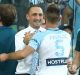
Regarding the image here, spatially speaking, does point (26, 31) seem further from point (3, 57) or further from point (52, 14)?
point (3, 57)

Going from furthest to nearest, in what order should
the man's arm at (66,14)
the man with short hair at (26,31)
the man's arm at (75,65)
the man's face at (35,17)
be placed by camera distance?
the man's arm at (66,14) < the man's face at (35,17) < the man with short hair at (26,31) < the man's arm at (75,65)

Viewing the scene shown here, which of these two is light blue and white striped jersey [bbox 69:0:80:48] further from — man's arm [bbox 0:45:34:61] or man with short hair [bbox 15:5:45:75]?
man's arm [bbox 0:45:34:61]

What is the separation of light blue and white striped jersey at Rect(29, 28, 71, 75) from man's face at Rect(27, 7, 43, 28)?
1.33 meters

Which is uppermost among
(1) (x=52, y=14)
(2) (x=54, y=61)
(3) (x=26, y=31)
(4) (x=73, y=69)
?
(1) (x=52, y=14)

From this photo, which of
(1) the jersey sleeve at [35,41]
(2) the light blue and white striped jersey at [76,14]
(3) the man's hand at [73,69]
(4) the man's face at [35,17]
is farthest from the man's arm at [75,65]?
(2) the light blue and white striped jersey at [76,14]

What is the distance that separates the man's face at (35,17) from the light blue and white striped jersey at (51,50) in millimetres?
1335

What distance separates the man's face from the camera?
6328 millimetres

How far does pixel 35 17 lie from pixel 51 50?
5.13 ft

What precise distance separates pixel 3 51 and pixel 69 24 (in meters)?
4.61

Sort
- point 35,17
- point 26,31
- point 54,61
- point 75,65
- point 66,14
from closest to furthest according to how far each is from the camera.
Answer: point 54,61 < point 75,65 < point 26,31 < point 35,17 < point 66,14

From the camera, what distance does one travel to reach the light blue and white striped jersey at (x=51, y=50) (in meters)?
4.91

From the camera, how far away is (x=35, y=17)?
6410 mm

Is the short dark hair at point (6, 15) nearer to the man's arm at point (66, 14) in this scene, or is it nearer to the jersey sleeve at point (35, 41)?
the jersey sleeve at point (35, 41)

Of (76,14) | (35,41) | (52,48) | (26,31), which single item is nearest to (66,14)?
(76,14)
